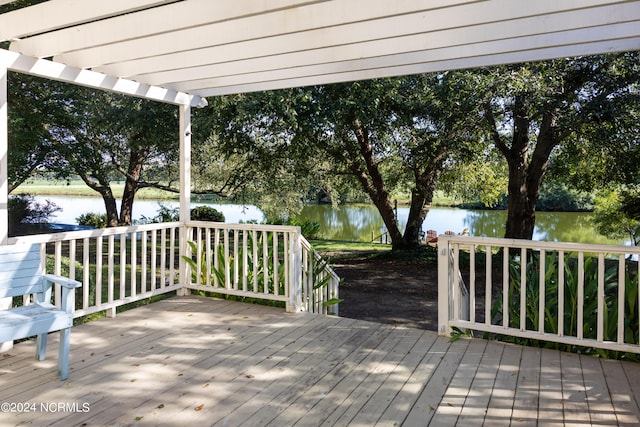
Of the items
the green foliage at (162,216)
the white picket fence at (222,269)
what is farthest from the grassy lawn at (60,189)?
the white picket fence at (222,269)

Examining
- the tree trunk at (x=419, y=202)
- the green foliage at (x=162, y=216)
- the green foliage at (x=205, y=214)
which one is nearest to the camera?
the tree trunk at (x=419, y=202)

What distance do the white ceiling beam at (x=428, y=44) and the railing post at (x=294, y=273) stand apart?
1669mm

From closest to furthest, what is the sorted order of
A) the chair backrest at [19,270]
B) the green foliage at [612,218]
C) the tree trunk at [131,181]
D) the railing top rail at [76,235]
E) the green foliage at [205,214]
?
the chair backrest at [19,270] < the railing top rail at [76,235] < the green foliage at [612,218] < the tree trunk at [131,181] < the green foliage at [205,214]

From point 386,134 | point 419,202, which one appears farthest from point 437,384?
Answer: point 419,202

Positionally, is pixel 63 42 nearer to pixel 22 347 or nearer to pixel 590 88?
pixel 22 347

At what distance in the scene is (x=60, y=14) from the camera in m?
3.11

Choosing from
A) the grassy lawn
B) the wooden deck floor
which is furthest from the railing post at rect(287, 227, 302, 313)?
the grassy lawn

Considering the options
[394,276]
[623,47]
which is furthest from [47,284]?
[394,276]

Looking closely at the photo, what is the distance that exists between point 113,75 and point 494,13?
132 inches

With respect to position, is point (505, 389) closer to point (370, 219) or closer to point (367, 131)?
point (367, 131)

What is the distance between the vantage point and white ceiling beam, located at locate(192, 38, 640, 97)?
3658 millimetres

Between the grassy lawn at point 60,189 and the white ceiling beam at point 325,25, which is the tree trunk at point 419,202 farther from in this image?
the grassy lawn at point 60,189

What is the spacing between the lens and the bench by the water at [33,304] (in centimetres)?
279

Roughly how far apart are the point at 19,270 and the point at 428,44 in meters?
3.39
